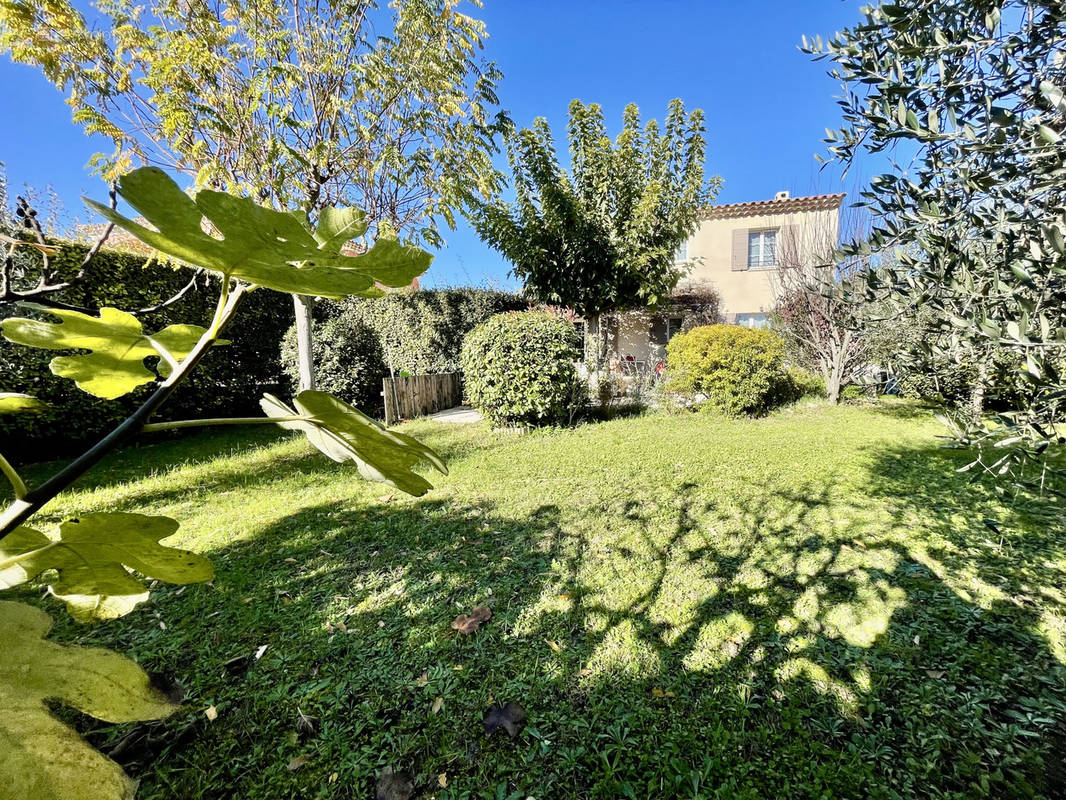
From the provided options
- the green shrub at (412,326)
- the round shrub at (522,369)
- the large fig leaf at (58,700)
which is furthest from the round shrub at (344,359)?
the large fig leaf at (58,700)

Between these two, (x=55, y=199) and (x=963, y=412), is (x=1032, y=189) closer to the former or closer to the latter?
(x=963, y=412)

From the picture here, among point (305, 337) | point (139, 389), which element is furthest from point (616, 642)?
point (139, 389)

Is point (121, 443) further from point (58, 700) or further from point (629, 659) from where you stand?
point (629, 659)

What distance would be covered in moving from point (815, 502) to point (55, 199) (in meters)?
13.4

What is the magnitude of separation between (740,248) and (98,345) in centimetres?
1861

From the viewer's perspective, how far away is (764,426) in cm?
759

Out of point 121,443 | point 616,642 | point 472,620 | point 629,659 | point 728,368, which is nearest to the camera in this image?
point 121,443

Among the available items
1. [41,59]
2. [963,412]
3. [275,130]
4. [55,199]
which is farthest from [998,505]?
[55,199]

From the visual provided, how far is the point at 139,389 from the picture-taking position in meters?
5.71

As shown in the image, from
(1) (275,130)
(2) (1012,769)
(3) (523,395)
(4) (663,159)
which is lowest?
(2) (1012,769)

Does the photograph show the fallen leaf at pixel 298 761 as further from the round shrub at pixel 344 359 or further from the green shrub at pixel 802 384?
the green shrub at pixel 802 384

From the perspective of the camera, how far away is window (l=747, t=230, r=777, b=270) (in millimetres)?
16000

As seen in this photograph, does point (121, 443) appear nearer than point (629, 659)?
Yes

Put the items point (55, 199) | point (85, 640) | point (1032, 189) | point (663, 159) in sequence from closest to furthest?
point (1032, 189) → point (85, 640) → point (55, 199) → point (663, 159)
